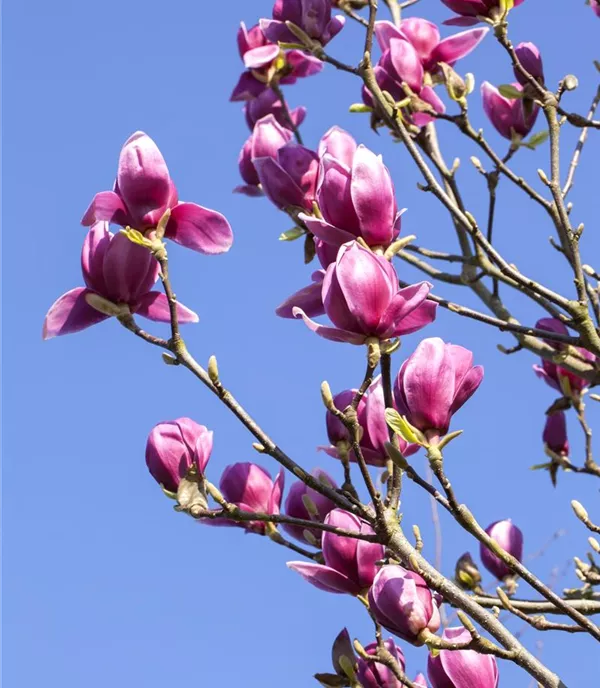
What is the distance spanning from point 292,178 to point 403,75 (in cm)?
52

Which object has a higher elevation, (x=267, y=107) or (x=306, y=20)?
(x=267, y=107)

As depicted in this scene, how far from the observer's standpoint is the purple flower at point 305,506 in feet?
6.07

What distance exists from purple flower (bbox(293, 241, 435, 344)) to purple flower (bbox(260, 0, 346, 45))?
123cm

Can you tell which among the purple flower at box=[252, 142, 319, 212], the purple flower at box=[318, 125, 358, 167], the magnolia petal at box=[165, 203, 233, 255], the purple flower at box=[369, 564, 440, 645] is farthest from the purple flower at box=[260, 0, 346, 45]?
the purple flower at box=[369, 564, 440, 645]

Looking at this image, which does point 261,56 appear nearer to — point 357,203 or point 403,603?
point 357,203

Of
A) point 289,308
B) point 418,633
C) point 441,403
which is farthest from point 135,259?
point 418,633

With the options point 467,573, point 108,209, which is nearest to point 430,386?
point 108,209

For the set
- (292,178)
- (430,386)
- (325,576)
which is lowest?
(325,576)

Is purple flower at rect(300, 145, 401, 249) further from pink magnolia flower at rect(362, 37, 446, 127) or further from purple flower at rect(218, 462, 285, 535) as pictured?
pink magnolia flower at rect(362, 37, 446, 127)

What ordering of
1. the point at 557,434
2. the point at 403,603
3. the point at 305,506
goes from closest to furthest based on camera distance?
the point at 403,603 → the point at 305,506 → the point at 557,434

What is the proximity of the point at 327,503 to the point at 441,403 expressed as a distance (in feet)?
1.78

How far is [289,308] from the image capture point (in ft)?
5.13

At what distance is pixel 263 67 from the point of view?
279 cm

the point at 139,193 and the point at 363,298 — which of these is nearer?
the point at 363,298
